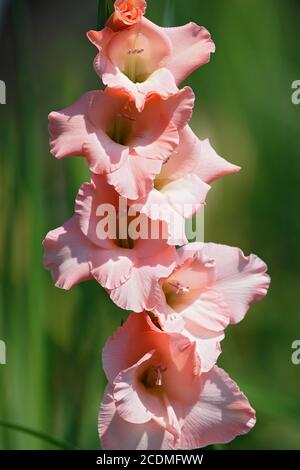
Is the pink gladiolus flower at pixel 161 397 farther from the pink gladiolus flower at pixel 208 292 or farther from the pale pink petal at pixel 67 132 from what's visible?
the pale pink petal at pixel 67 132

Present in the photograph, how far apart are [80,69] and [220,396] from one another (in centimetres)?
72

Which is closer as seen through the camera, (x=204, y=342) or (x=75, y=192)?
(x=204, y=342)

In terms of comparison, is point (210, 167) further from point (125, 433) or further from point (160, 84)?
point (125, 433)

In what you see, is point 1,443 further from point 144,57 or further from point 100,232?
point 144,57

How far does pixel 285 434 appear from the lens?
1203 mm

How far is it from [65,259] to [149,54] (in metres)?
0.20

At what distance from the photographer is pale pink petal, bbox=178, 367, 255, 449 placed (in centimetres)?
76

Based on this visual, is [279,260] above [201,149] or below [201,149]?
below

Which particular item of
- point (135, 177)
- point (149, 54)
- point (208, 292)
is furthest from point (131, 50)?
point (208, 292)

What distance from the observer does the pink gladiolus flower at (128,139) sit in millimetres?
688

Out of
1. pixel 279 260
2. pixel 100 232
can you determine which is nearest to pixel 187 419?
pixel 100 232

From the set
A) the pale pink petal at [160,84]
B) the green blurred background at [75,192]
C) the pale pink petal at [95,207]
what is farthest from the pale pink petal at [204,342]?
the green blurred background at [75,192]

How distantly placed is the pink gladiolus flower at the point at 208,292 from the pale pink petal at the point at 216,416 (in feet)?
0.13

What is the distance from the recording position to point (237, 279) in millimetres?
789
